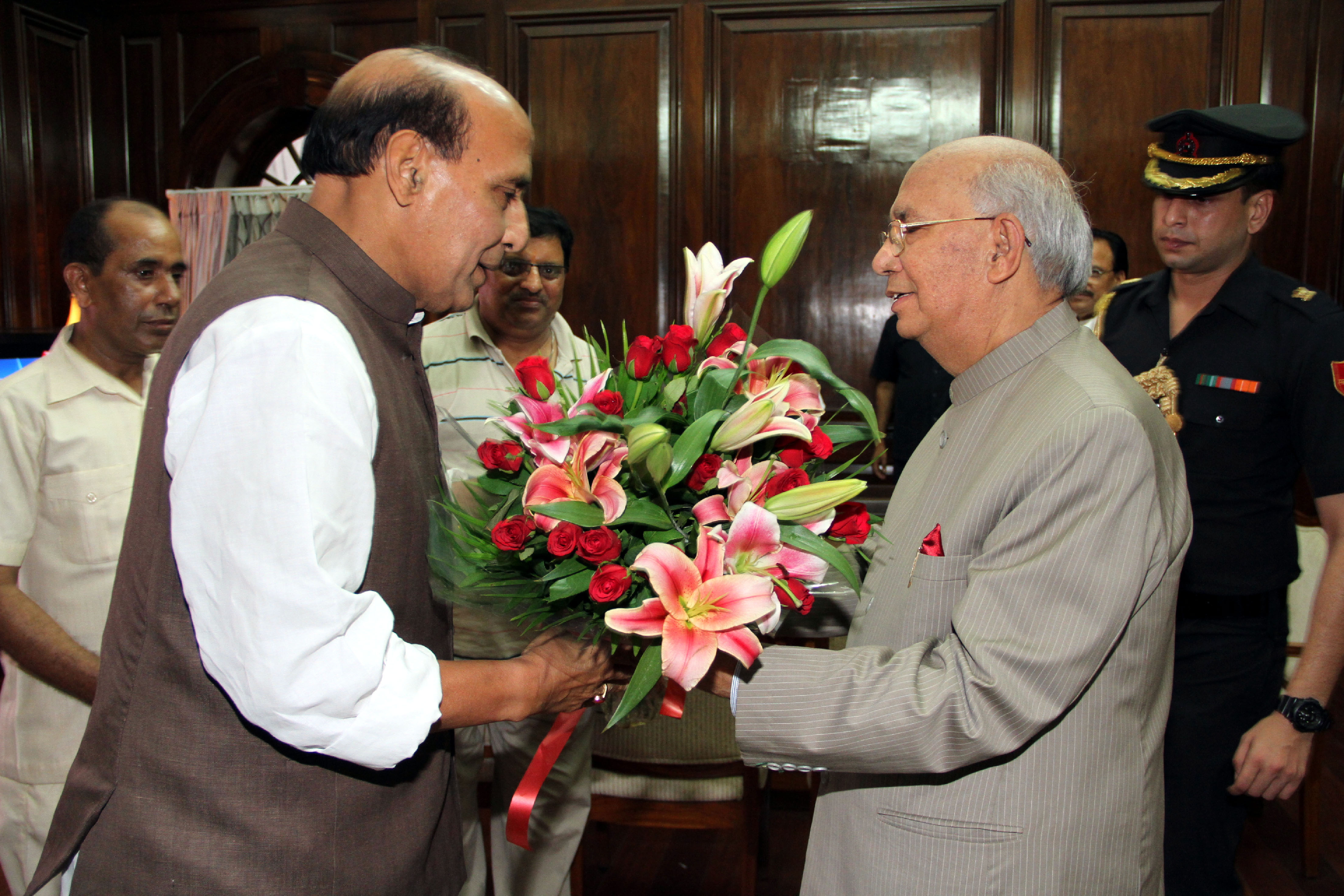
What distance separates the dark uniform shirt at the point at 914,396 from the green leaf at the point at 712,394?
2.74 m

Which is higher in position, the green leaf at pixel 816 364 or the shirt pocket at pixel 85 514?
the green leaf at pixel 816 364

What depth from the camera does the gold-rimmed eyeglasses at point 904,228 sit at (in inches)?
51.3

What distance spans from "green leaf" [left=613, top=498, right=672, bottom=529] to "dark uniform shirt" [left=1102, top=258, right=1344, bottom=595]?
52.1 inches


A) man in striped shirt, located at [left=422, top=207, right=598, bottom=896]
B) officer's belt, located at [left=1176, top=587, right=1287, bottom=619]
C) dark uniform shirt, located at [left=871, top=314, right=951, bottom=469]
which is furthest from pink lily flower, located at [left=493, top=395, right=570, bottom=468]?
dark uniform shirt, located at [left=871, top=314, right=951, bottom=469]

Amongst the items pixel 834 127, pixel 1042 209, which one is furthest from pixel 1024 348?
pixel 834 127

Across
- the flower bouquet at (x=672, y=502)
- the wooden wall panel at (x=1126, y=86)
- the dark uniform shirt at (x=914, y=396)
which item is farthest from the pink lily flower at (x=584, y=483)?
the wooden wall panel at (x=1126, y=86)

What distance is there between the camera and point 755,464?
1169 mm

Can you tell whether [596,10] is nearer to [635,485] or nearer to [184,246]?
[184,246]

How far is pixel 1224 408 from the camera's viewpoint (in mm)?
1981

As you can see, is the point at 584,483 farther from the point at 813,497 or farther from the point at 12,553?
the point at 12,553

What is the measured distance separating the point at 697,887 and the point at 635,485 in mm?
2161

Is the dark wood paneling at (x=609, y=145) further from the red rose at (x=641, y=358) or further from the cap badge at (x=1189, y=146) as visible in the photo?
the red rose at (x=641, y=358)

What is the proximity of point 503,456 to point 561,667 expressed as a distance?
273 mm

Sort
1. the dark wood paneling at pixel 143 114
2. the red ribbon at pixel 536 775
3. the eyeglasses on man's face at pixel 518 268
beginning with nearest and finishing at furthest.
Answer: the red ribbon at pixel 536 775, the eyeglasses on man's face at pixel 518 268, the dark wood paneling at pixel 143 114
